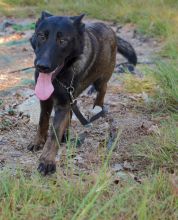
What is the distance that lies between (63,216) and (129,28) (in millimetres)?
6825

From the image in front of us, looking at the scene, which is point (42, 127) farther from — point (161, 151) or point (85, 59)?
point (161, 151)

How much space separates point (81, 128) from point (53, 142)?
1.00 metres

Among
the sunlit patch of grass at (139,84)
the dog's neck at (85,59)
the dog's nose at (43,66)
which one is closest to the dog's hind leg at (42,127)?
the dog's neck at (85,59)

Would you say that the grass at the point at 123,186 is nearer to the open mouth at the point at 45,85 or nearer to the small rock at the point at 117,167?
the small rock at the point at 117,167

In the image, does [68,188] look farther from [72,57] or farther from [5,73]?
[5,73]

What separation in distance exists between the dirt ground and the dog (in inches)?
5.7

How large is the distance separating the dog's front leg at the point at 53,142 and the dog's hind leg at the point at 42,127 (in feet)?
0.79

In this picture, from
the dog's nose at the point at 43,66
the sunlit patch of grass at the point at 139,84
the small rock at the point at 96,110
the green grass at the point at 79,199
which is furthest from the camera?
the sunlit patch of grass at the point at 139,84

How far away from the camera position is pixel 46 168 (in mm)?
3725

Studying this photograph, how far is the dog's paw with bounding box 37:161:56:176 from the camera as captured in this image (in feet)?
12.2

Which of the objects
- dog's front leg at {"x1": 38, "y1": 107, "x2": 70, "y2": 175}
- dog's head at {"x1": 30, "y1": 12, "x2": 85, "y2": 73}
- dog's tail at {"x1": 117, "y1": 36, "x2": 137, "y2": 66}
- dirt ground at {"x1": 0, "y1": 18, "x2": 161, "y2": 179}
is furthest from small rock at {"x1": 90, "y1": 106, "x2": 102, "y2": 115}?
dog's head at {"x1": 30, "y1": 12, "x2": 85, "y2": 73}

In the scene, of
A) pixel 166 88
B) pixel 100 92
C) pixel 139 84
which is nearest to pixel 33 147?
pixel 100 92

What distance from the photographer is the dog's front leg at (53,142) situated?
3744mm

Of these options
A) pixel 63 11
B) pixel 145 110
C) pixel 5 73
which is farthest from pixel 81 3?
pixel 145 110
